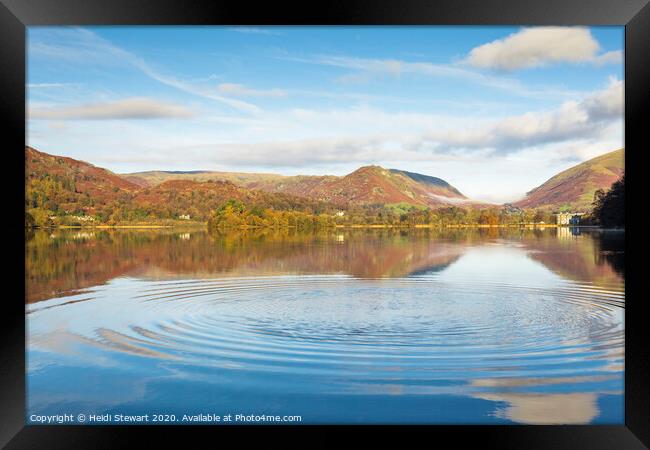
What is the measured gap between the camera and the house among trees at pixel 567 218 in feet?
325

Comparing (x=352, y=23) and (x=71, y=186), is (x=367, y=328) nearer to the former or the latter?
(x=352, y=23)

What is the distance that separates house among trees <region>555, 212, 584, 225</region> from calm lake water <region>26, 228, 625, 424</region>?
89737 mm

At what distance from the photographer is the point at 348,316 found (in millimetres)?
11031

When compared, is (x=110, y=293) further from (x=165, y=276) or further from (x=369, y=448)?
(x=369, y=448)

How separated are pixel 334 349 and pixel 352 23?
4.45 metres

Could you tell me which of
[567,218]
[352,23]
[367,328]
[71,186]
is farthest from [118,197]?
[352,23]

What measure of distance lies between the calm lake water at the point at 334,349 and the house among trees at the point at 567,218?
3533 inches

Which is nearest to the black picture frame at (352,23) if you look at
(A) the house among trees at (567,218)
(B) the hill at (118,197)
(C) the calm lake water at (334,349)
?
(C) the calm lake water at (334,349)

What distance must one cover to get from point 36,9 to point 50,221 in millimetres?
75009

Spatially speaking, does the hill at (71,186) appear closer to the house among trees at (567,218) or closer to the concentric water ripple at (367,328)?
the concentric water ripple at (367,328)

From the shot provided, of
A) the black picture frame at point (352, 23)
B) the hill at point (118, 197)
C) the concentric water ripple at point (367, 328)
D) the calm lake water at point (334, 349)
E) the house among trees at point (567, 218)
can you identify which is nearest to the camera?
the black picture frame at point (352, 23)

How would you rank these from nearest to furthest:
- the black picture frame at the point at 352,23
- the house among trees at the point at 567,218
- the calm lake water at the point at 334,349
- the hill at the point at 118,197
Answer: the black picture frame at the point at 352,23 → the calm lake water at the point at 334,349 → the hill at the point at 118,197 → the house among trees at the point at 567,218

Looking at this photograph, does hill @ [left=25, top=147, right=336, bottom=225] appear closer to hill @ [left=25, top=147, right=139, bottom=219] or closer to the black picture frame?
hill @ [left=25, top=147, right=139, bottom=219]

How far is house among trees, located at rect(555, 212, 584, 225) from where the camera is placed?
98938 millimetres
